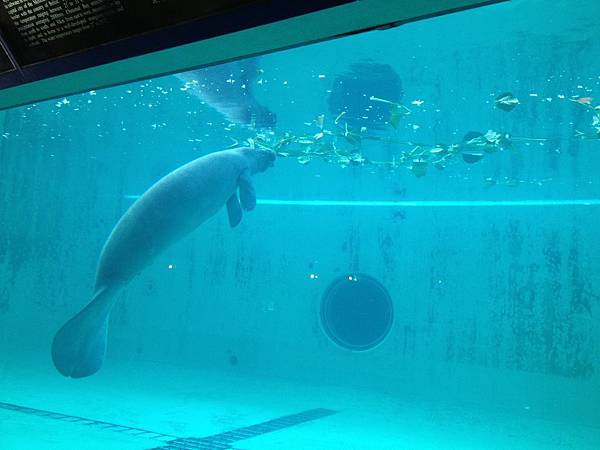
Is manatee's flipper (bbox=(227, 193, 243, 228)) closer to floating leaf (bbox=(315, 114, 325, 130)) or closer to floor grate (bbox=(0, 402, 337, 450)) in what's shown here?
floor grate (bbox=(0, 402, 337, 450))

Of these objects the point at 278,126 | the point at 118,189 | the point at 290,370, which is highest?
the point at 278,126

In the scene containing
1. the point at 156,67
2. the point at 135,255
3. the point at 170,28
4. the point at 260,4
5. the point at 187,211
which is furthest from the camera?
the point at 187,211

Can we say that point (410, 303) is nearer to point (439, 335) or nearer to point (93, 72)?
point (439, 335)

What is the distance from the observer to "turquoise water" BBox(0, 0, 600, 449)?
443 inches

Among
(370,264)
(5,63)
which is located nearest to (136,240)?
Result: (5,63)

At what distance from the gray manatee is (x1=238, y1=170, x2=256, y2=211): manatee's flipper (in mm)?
503

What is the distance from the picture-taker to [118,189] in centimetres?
1656

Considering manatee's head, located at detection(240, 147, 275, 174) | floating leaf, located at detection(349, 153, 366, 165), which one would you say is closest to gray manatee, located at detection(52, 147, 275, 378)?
manatee's head, located at detection(240, 147, 275, 174)

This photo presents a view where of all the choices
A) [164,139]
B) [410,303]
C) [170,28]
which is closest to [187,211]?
[170,28]

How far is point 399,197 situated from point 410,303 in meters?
6.34

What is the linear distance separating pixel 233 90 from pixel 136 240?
361 inches

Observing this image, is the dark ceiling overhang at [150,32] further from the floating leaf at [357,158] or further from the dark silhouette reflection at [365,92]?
the floating leaf at [357,158]

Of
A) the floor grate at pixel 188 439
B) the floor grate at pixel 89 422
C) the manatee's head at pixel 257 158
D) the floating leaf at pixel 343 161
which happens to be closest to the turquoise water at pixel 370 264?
the floor grate at pixel 188 439

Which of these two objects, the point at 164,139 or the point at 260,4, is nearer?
the point at 260,4
